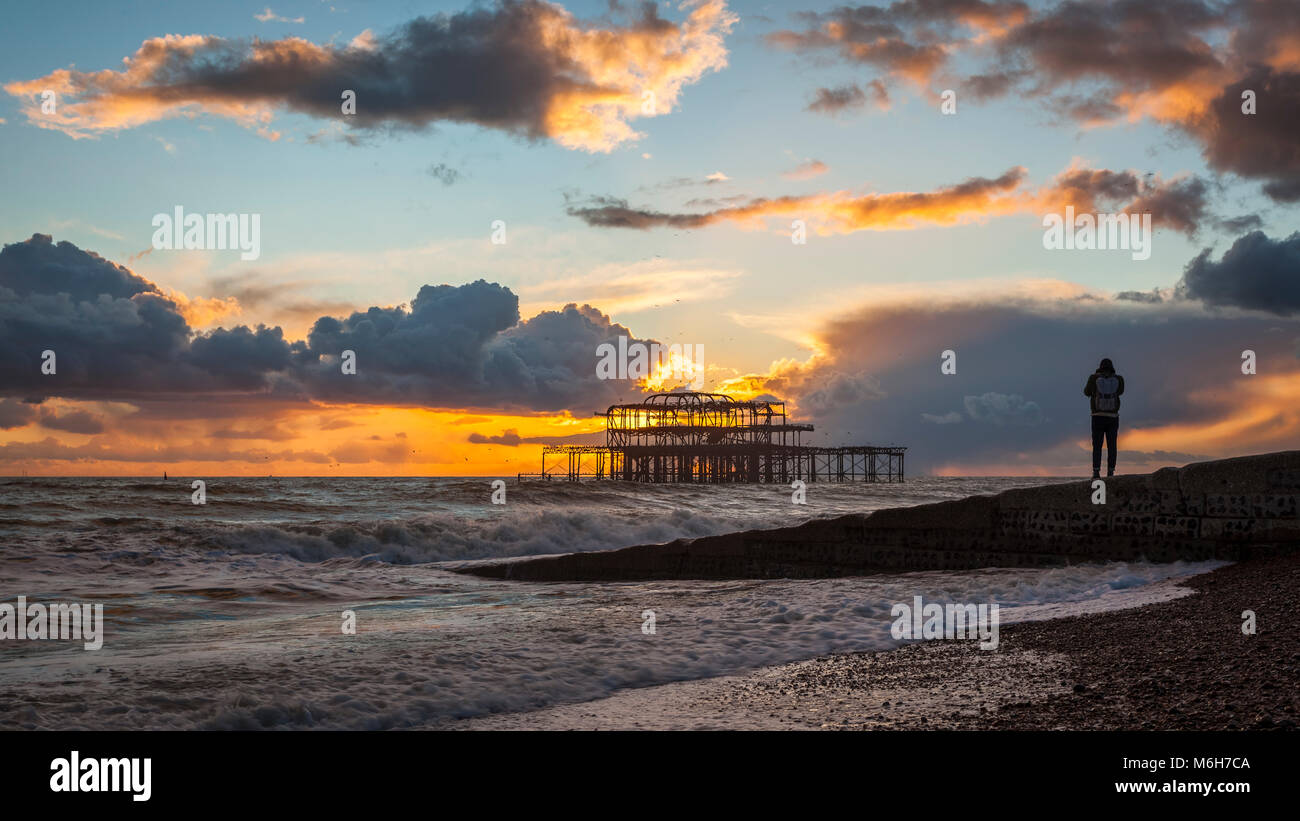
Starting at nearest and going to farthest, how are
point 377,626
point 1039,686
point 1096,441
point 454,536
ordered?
point 1039,686
point 377,626
point 1096,441
point 454,536

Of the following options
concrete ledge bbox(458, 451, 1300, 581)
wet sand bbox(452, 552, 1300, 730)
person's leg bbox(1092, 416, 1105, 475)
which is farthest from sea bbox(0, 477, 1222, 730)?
person's leg bbox(1092, 416, 1105, 475)

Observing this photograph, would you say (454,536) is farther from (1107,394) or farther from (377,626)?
(1107,394)

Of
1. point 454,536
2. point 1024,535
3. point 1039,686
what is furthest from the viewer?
point 454,536

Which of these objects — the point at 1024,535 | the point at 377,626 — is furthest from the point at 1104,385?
the point at 377,626

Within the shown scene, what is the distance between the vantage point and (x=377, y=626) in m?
8.16

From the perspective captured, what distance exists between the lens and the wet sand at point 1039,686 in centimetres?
385

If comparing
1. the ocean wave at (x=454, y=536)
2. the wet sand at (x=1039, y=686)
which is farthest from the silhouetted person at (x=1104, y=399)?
the ocean wave at (x=454, y=536)

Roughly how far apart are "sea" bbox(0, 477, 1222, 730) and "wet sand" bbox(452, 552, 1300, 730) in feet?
1.93

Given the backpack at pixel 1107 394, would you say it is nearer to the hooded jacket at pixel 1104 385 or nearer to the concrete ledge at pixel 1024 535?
the hooded jacket at pixel 1104 385

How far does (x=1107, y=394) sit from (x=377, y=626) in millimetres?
9754

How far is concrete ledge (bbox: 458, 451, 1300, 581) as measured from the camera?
29.4 ft

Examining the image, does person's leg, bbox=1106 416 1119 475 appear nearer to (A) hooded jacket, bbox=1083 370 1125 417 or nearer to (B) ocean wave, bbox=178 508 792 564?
(A) hooded jacket, bbox=1083 370 1125 417

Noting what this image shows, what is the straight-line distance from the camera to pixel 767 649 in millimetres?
6684
